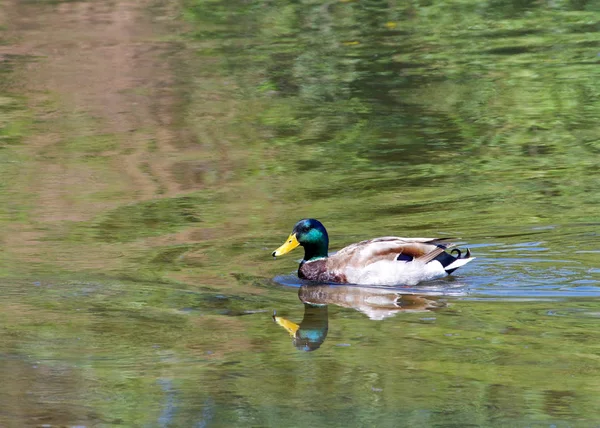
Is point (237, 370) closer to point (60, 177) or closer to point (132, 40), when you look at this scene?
point (60, 177)

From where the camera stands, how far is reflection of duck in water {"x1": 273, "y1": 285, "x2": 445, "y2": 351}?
912cm

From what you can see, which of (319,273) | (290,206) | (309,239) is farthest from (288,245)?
(290,206)

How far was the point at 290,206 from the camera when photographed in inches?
506

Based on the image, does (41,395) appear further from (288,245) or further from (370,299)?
(288,245)

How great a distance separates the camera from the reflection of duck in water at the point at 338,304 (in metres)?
9.12

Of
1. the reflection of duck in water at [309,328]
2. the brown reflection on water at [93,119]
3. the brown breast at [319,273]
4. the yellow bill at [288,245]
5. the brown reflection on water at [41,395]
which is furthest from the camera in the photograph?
the brown reflection on water at [93,119]

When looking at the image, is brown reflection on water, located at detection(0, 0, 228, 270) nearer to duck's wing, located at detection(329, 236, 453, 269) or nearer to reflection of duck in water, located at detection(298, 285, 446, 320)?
reflection of duck in water, located at detection(298, 285, 446, 320)

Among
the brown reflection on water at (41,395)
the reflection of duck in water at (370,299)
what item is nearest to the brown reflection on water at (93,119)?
the reflection of duck in water at (370,299)

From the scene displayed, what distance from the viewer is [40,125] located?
1683 centimetres

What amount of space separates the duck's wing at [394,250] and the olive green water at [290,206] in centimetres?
28

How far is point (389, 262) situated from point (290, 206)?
2.48 m

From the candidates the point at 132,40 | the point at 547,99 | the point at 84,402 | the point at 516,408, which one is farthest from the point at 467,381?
the point at 132,40

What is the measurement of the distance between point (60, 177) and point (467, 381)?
7.61 metres

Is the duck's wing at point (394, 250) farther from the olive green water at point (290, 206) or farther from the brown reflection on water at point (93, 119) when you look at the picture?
the brown reflection on water at point (93, 119)
